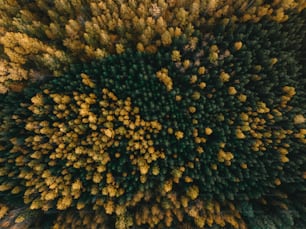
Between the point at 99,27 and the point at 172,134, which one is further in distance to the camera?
the point at 172,134

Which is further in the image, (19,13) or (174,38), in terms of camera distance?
(19,13)

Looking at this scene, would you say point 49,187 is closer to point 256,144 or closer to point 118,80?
point 118,80

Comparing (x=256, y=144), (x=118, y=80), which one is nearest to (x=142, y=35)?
(x=118, y=80)

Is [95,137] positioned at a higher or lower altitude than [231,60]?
lower

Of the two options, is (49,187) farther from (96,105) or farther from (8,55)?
(8,55)

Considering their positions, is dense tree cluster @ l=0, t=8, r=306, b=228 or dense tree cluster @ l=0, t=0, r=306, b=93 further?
dense tree cluster @ l=0, t=8, r=306, b=228

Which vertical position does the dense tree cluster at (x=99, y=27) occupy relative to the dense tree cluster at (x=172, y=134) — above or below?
above

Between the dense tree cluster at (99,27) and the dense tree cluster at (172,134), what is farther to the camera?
the dense tree cluster at (172,134)

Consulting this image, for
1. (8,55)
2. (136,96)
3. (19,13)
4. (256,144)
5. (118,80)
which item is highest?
(19,13)

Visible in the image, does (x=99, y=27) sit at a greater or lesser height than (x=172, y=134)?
greater

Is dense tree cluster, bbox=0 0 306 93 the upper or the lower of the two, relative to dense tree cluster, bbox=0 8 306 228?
upper
